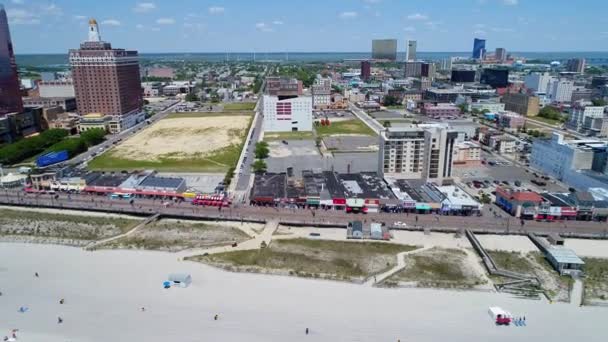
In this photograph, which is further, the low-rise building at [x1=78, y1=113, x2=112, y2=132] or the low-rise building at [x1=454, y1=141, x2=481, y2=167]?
the low-rise building at [x1=78, y1=113, x2=112, y2=132]

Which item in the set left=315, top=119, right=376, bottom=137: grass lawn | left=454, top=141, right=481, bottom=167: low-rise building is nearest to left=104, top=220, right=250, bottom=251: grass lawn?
left=454, top=141, right=481, bottom=167: low-rise building

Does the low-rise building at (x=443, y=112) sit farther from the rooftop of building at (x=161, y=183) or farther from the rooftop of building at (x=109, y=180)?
the rooftop of building at (x=109, y=180)

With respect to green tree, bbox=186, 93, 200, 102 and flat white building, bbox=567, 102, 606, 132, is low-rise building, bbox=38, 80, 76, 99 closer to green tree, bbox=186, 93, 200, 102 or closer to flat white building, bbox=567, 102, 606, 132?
green tree, bbox=186, 93, 200, 102

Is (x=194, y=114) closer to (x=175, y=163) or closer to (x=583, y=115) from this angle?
(x=175, y=163)

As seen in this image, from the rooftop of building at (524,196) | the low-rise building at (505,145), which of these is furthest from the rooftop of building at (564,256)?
the low-rise building at (505,145)

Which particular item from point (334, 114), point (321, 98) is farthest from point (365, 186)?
point (321, 98)
